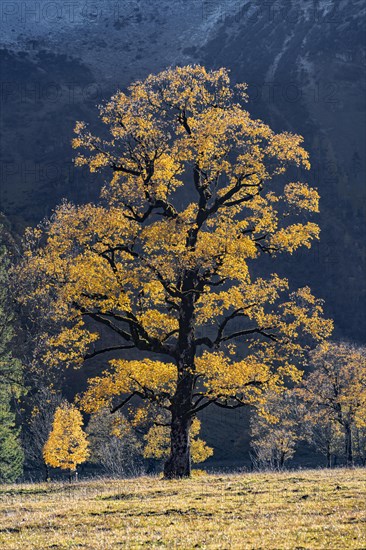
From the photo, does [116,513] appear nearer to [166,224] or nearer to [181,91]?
[166,224]

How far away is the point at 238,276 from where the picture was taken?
78.0 feet

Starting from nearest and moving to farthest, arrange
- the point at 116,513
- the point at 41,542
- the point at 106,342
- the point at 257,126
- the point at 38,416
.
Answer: the point at 41,542 → the point at 116,513 → the point at 257,126 → the point at 38,416 → the point at 106,342

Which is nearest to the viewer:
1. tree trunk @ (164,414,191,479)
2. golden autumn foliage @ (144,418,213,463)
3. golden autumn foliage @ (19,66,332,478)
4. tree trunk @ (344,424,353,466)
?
golden autumn foliage @ (19,66,332,478)

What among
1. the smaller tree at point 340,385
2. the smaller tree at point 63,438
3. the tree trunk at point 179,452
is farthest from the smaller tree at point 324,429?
the tree trunk at point 179,452

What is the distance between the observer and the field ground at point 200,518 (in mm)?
11195

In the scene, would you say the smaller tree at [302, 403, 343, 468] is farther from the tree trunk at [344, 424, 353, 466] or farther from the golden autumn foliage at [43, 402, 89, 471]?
the golden autumn foliage at [43, 402, 89, 471]

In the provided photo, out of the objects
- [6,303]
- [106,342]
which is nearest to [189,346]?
[6,303]

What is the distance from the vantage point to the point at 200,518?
45.2 feet

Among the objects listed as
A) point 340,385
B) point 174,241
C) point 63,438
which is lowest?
point 63,438

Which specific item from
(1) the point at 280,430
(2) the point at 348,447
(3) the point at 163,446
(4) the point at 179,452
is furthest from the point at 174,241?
(1) the point at 280,430

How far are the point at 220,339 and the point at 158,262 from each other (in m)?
4.77

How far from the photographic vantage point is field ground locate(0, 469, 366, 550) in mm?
11195

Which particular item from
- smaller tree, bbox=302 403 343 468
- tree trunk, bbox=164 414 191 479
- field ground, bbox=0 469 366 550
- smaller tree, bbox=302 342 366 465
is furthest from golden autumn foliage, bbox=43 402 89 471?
field ground, bbox=0 469 366 550

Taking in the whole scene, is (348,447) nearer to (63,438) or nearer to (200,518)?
(63,438)
